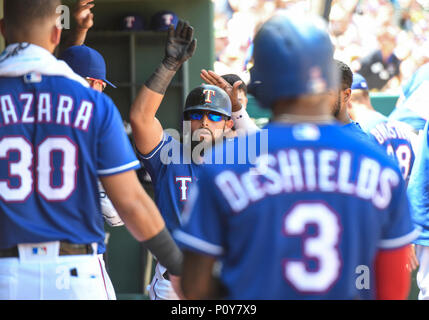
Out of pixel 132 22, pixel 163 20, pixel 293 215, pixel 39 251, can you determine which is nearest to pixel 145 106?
pixel 39 251

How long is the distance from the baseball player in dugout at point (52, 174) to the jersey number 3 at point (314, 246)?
0.92 metres

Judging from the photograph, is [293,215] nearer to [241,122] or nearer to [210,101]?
[210,101]

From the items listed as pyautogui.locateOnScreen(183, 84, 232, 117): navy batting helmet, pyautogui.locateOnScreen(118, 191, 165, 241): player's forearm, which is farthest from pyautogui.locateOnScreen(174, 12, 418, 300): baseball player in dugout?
pyautogui.locateOnScreen(183, 84, 232, 117): navy batting helmet

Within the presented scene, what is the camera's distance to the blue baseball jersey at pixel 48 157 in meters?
2.65

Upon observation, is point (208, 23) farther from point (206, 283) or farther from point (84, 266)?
point (206, 283)

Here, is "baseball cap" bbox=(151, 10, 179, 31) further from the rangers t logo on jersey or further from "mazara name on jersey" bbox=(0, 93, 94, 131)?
"mazara name on jersey" bbox=(0, 93, 94, 131)

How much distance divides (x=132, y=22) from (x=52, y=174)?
5.79 metres

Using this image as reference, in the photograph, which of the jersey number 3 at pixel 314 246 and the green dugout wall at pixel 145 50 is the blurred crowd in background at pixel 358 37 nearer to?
the green dugout wall at pixel 145 50

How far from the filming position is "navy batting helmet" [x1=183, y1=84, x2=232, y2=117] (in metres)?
4.33

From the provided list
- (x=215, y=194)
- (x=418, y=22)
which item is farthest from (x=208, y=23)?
(x=215, y=194)

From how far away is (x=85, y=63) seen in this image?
422cm

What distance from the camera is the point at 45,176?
8.68 ft

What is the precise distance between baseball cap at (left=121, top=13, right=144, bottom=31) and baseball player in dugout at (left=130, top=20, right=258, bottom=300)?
390cm

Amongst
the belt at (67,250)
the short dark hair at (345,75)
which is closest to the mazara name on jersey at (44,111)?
the belt at (67,250)
